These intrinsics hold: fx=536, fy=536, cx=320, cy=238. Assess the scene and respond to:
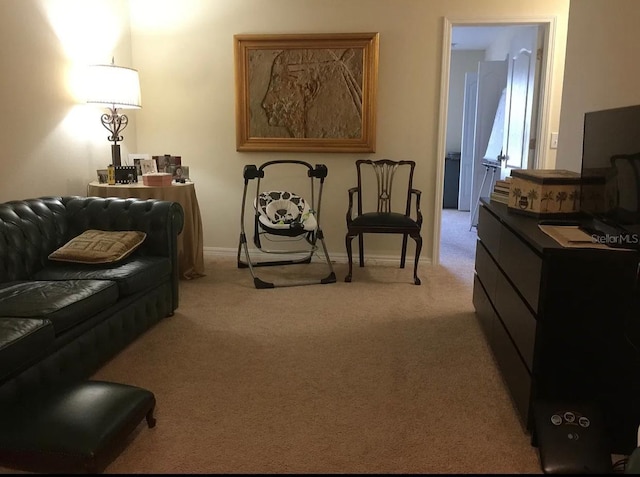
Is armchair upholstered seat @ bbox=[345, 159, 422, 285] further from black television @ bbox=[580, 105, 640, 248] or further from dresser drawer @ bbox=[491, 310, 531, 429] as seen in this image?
black television @ bbox=[580, 105, 640, 248]

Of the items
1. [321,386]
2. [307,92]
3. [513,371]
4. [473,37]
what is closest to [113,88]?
[307,92]

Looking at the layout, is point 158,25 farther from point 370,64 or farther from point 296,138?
point 370,64

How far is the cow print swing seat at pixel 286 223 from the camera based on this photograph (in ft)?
13.2

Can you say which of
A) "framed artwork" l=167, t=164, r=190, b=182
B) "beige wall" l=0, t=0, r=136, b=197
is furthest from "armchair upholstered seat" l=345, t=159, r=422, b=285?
"beige wall" l=0, t=0, r=136, b=197

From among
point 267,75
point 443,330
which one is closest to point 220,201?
point 267,75

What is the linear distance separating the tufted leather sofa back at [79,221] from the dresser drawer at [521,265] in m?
1.88

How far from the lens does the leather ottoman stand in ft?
5.44

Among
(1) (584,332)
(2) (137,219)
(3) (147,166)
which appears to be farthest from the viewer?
(3) (147,166)

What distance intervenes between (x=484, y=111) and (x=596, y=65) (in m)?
3.60

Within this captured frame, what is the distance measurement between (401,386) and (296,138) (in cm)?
267

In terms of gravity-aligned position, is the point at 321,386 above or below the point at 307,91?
below

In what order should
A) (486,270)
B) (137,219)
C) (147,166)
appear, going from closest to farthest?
(486,270) → (137,219) → (147,166)

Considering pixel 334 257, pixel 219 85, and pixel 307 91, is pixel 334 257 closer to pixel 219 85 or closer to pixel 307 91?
pixel 307 91

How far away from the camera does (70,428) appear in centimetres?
171
